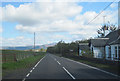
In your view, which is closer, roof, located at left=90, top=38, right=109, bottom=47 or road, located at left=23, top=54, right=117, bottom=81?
road, located at left=23, top=54, right=117, bottom=81

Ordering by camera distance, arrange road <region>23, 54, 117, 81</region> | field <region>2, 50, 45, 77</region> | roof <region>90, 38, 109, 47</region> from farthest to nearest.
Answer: roof <region>90, 38, 109, 47</region>, field <region>2, 50, 45, 77</region>, road <region>23, 54, 117, 81</region>

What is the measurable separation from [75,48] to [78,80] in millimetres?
79654

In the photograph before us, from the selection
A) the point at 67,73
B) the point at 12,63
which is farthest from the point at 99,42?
the point at 67,73

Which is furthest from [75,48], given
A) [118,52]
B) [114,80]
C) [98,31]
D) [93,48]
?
[114,80]

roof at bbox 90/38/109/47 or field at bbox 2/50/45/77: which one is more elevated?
roof at bbox 90/38/109/47

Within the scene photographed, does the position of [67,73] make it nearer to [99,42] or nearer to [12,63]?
[12,63]

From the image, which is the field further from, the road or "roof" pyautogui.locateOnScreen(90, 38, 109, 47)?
"roof" pyautogui.locateOnScreen(90, 38, 109, 47)

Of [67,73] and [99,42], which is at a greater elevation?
[99,42]

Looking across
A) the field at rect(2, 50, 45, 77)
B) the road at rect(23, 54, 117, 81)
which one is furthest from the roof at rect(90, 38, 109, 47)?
the road at rect(23, 54, 117, 81)

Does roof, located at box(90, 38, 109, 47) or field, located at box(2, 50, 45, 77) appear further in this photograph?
roof, located at box(90, 38, 109, 47)

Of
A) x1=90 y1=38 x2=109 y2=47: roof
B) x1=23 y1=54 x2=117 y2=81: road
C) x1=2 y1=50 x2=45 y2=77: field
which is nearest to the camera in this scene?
x1=23 y1=54 x2=117 y2=81: road

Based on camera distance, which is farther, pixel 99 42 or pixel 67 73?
pixel 99 42

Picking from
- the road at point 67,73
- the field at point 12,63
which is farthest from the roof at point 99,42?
the road at point 67,73

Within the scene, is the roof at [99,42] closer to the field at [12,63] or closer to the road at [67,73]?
the field at [12,63]
